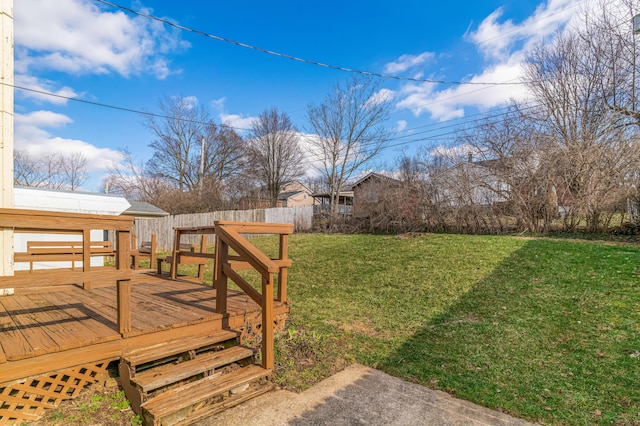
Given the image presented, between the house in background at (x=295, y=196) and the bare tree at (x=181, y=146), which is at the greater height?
the bare tree at (x=181, y=146)

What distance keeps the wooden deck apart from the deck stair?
0.17 meters

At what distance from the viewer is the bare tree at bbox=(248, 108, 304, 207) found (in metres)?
30.7

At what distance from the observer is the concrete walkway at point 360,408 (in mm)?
2459

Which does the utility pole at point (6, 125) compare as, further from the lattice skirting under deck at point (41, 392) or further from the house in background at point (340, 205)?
the house in background at point (340, 205)

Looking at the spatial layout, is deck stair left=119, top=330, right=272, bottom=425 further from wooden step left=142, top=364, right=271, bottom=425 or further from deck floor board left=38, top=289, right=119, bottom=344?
deck floor board left=38, top=289, right=119, bottom=344

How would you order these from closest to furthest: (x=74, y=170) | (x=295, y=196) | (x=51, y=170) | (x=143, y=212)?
(x=143, y=212)
(x=51, y=170)
(x=74, y=170)
(x=295, y=196)

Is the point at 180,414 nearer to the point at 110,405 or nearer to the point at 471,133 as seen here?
the point at 110,405

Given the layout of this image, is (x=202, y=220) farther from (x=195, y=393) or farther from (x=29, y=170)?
(x=29, y=170)

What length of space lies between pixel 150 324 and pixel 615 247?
9.10 m

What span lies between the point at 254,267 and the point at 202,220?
14645mm

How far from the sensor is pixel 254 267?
3.11m

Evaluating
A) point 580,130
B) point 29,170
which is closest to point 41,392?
point 580,130

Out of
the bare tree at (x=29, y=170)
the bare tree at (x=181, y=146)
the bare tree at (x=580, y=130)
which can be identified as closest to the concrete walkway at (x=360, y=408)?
the bare tree at (x=580, y=130)

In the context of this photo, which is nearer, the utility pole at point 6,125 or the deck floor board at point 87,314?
the deck floor board at point 87,314
